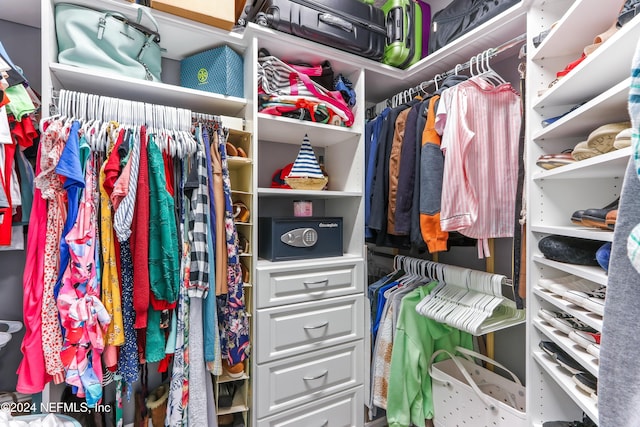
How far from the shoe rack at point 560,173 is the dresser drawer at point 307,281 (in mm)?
752

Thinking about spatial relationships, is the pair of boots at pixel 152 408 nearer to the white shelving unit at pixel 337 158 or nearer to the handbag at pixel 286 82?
the white shelving unit at pixel 337 158

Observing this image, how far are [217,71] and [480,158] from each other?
3.93 ft

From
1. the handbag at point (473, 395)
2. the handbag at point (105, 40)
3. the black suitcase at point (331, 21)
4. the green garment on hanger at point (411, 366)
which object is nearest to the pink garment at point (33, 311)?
the handbag at point (105, 40)

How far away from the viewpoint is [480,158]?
4.05ft

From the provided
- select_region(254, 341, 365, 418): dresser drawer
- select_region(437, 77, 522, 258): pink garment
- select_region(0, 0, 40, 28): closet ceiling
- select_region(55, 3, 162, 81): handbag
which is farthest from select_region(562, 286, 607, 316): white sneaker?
select_region(0, 0, 40, 28): closet ceiling

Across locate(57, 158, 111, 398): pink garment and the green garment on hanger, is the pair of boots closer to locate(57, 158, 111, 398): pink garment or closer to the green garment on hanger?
locate(57, 158, 111, 398): pink garment

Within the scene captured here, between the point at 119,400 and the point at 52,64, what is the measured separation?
1224mm

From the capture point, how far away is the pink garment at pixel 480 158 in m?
1.17

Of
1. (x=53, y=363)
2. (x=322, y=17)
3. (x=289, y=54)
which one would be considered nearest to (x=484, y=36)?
(x=322, y=17)

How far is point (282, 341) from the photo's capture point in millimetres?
1360

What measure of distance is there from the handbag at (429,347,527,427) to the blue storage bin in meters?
1.55

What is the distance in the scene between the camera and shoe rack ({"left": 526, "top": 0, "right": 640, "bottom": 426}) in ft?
2.52

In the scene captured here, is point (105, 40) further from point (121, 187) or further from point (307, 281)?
point (307, 281)

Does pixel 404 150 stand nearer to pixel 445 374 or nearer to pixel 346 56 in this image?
pixel 346 56
